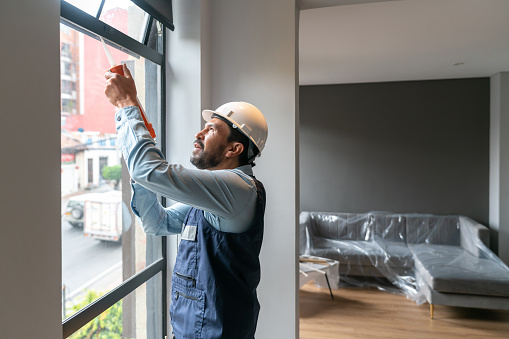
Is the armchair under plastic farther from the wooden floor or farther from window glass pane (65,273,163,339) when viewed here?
window glass pane (65,273,163,339)

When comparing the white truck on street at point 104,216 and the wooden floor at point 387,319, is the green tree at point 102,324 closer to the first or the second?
the white truck on street at point 104,216

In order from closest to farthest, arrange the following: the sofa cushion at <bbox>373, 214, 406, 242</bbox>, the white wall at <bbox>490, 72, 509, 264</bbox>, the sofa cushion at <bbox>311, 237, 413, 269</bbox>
→ the sofa cushion at <bbox>311, 237, 413, 269</bbox> → the white wall at <bbox>490, 72, 509, 264</bbox> → the sofa cushion at <bbox>373, 214, 406, 242</bbox>

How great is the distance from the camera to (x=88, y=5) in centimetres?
146

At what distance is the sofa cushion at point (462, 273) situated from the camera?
381 centimetres

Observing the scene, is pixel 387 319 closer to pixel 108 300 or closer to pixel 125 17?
pixel 108 300

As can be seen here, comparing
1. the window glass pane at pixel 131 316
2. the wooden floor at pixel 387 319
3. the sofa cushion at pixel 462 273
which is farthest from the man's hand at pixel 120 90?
the sofa cushion at pixel 462 273

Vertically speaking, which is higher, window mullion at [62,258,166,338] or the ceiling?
the ceiling

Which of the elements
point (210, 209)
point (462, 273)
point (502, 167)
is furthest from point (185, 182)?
point (502, 167)

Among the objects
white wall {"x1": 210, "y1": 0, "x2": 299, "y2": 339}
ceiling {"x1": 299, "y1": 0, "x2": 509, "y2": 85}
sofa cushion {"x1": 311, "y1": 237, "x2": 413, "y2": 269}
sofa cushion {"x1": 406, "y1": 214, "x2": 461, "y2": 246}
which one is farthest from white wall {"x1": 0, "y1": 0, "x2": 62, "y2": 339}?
sofa cushion {"x1": 406, "y1": 214, "x2": 461, "y2": 246}

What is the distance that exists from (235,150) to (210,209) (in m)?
0.29

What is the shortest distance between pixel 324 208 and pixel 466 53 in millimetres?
2865

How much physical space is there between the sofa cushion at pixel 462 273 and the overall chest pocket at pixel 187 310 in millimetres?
3336

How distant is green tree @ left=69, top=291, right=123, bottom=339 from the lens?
142 centimetres

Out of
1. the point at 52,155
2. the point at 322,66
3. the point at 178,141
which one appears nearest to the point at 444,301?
the point at 322,66
